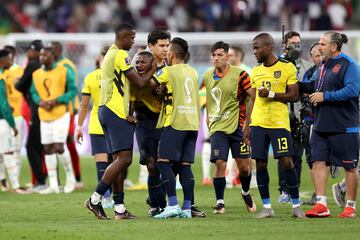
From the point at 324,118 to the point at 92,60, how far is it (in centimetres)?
1441

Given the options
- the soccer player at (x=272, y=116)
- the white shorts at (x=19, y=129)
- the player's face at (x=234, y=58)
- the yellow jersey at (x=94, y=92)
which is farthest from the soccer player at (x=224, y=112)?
the white shorts at (x=19, y=129)

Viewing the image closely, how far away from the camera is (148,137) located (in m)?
14.8

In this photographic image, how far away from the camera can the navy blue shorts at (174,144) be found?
1431 centimetres

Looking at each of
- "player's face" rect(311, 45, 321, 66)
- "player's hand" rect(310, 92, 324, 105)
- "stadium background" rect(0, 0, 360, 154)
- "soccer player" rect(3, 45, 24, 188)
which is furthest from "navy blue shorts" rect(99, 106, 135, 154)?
"stadium background" rect(0, 0, 360, 154)

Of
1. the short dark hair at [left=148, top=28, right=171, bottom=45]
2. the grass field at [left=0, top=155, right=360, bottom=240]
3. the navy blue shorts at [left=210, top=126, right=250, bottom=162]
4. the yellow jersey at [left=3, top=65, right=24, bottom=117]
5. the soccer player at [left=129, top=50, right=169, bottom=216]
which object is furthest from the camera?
the yellow jersey at [left=3, top=65, right=24, bottom=117]

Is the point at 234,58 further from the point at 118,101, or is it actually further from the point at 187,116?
the point at 118,101

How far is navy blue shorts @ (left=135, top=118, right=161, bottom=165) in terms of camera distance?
48.5ft

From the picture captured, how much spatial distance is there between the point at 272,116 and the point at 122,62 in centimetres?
211

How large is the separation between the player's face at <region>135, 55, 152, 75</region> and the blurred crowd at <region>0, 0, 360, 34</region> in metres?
18.7

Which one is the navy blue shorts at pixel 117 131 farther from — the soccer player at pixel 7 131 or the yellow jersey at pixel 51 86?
the yellow jersey at pixel 51 86

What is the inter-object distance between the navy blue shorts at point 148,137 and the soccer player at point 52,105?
5345mm

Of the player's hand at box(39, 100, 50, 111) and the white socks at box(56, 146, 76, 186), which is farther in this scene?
the white socks at box(56, 146, 76, 186)

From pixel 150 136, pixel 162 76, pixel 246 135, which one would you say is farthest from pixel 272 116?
pixel 150 136

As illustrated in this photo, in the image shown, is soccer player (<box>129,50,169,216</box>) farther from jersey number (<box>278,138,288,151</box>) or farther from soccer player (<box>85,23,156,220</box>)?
jersey number (<box>278,138,288,151</box>)
